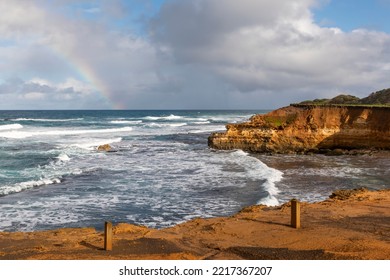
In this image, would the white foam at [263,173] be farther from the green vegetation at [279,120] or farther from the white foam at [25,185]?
the white foam at [25,185]

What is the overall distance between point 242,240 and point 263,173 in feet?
45.9

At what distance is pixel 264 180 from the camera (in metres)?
23.2

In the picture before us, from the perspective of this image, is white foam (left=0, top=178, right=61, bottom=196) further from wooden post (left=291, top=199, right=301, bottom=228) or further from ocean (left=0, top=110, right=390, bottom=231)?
wooden post (left=291, top=199, right=301, bottom=228)

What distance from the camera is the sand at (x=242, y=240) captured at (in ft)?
34.1

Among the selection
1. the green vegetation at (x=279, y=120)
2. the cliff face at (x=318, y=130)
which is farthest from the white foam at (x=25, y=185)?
the green vegetation at (x=279, y=120)

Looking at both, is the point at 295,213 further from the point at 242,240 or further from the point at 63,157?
the point at 63,157

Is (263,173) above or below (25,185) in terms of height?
above

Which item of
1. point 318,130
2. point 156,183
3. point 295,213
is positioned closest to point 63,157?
point 156,183

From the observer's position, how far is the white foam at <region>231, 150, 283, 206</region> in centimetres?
1858

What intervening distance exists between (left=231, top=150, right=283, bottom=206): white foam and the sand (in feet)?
11.9

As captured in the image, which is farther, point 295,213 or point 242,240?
point 295,213

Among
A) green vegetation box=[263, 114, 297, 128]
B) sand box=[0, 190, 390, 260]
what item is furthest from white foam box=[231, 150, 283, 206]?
green vegetation box=[263, 114, 297, 128]

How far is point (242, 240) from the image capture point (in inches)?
464
